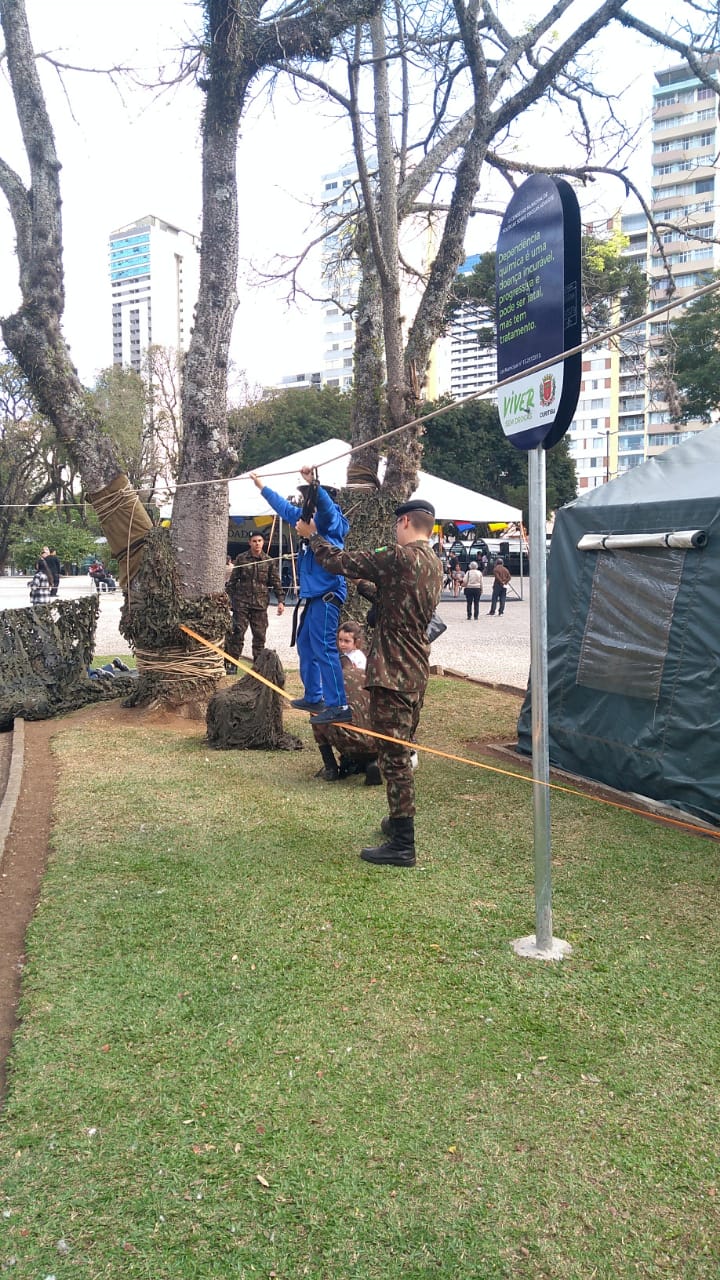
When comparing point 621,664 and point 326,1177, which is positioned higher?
point 621,664

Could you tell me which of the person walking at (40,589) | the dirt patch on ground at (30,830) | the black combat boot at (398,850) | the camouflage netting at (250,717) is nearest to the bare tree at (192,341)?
the dirt patch on ground at (30,830)

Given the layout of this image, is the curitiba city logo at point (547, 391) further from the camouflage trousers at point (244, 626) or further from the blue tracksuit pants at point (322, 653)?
the camouflage trousers at point (244, 626)

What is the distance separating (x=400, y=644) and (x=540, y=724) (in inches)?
49.8

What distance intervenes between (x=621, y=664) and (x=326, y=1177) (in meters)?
4.44

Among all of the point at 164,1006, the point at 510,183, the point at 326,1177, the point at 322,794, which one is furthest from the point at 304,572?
the point at 510,183

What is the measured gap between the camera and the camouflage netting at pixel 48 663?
9016 millimetres

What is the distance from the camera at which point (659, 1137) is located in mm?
2639

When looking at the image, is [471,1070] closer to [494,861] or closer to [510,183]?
[494,861]

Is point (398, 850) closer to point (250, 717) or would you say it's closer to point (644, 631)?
point (644, 631)

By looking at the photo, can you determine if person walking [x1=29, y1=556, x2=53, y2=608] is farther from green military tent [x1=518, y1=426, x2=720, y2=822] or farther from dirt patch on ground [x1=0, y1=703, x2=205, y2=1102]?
green military tent [x1=518, y1=426, x2=720, y2=822]

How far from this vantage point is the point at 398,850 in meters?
4.81

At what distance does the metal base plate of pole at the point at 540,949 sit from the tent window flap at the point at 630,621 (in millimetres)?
2540

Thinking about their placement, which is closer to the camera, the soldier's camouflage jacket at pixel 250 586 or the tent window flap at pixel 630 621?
the tent window flap at pixel 630 621

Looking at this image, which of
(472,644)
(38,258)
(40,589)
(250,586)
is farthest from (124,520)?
(40,589)
